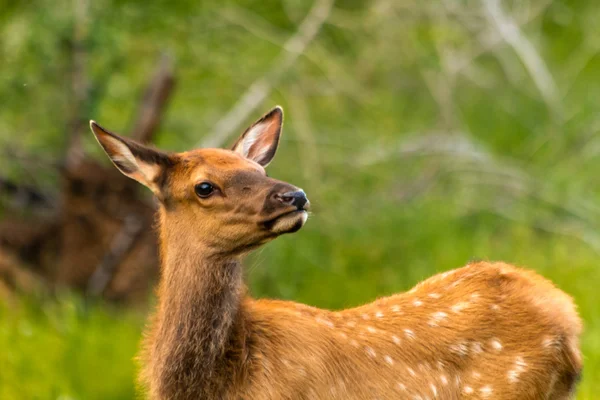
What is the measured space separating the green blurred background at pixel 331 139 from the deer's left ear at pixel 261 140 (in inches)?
134

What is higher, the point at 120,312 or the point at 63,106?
the point at 63,106

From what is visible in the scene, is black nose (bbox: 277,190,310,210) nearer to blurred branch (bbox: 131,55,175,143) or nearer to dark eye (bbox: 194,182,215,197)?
dark eye (bbox: 194,182,215,197)

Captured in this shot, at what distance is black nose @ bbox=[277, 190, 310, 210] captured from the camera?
16.2ft

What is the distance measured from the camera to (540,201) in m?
11.6

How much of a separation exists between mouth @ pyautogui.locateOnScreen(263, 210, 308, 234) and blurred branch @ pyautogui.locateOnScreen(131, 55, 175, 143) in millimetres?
4989

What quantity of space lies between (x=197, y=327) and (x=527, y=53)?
8.12 m

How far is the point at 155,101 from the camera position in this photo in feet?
32.6

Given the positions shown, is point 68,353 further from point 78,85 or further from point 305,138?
point 305,138

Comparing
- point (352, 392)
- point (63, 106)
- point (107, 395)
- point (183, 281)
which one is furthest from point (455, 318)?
point (63, 106)

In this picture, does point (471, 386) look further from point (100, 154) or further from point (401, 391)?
point (100, 154)

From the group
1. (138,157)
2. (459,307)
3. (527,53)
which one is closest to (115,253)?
(138,157)

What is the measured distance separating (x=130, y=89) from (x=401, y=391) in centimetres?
611

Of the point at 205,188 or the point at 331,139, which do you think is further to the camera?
the point at 331,139

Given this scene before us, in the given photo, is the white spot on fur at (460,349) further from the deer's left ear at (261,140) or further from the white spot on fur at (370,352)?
the deer's left ear at (261,140)
